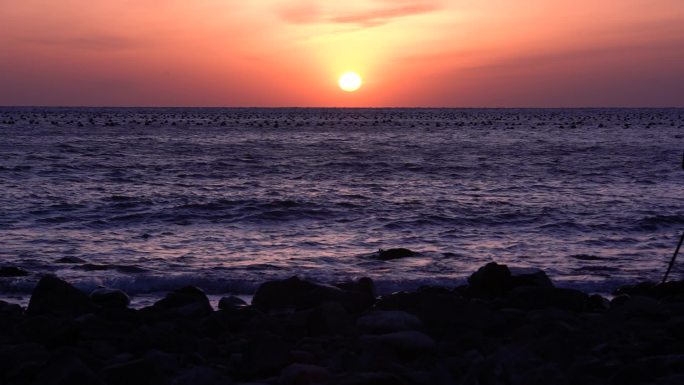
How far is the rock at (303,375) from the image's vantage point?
675cm

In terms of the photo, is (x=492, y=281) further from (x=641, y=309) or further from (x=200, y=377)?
(x=200, y=377)

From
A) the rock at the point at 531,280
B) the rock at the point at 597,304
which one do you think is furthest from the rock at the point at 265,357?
the rock at the point at 597,304

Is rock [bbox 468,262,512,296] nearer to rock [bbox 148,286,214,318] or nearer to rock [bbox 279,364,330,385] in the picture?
rock [bbox 148,286,214,318]

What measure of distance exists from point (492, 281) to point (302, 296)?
255 centimetres

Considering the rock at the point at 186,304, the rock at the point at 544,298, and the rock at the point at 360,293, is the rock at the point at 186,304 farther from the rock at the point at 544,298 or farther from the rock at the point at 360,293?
the rock at the point at 544,298

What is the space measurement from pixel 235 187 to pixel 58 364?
21.0 m

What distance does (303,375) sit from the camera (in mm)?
6812

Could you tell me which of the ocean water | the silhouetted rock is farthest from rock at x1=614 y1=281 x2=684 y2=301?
the silhouetted rock

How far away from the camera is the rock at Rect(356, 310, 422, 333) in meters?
8.41

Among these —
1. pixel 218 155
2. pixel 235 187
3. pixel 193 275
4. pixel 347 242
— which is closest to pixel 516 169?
pixel 235 187

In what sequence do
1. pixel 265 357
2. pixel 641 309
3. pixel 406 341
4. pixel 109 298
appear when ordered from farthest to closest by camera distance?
pixel 109 298 → pixel 641 309 → pixel 406 341 → pixel 265 357

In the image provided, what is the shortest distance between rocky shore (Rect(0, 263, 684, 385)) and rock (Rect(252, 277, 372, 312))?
0.01 meters

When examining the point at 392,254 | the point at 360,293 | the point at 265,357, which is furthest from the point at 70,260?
the point at 265,357

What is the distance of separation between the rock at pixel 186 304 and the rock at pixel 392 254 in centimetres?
483
